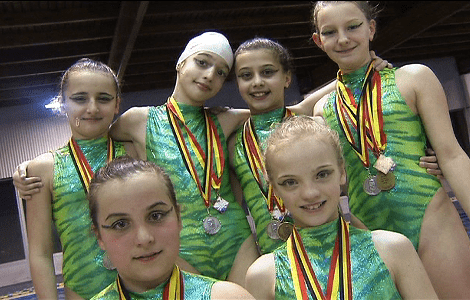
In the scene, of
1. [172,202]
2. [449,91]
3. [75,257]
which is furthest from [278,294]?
[449,91]

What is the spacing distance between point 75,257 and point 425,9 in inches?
239

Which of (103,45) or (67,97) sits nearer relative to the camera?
(67,97)

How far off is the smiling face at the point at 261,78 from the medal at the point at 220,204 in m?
0.42

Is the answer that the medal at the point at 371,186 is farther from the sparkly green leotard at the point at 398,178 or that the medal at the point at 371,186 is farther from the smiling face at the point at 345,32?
the smiling face at the point at 345,32

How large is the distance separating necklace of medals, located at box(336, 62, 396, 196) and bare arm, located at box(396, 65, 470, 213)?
12 cm

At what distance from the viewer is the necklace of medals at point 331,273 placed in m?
1.29

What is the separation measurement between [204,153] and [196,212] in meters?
0.26

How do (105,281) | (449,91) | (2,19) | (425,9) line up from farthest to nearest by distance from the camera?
(449,91), (425,9), (2,19), (105,281)

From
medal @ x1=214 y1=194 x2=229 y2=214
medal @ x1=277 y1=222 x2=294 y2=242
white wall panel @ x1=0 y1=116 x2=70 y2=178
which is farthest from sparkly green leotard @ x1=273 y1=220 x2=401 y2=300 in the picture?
white wall panel @ x1=0 y1=116 x2=70 y2=178

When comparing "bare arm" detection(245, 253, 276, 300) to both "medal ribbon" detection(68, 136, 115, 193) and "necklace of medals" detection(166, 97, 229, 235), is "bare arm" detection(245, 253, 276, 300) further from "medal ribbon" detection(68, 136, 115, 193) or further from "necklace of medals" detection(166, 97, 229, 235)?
"medal ribbon" detection(68, 136, 115, 193)

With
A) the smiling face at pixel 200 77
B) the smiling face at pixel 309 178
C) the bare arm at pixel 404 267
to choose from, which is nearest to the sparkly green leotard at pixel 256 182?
the smiling face at pixel 200 77

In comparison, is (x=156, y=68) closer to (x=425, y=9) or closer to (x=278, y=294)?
(x=425, y=9)

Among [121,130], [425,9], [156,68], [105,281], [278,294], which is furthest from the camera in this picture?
[156,68]

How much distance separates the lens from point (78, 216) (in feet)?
6.23
